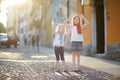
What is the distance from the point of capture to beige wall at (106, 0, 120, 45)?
1876cm

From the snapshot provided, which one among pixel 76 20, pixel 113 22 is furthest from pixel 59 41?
pixel 113 22

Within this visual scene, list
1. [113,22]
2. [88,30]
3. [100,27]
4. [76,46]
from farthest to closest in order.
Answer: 1. [88,30]
2. [100,27]
3. [113,22]
4. [76,46]

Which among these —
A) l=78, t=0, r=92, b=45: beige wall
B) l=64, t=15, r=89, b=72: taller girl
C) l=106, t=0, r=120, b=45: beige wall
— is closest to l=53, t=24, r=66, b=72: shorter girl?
l=64, t=15, r=89, b=72: taller girl

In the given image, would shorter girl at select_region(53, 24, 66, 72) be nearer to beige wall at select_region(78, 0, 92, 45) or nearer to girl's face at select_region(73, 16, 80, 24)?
girl's face at select_region(73, 16, 80, 24)

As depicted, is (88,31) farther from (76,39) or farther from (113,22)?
(76,39)

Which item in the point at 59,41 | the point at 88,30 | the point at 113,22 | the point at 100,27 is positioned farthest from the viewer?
the point at 88,30

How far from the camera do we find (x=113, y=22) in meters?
19.2

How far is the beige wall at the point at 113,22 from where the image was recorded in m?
18.8

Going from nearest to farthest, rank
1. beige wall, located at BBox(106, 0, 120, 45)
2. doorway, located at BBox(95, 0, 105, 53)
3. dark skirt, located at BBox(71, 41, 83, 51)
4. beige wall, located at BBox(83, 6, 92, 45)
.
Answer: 1. dark skirt, located at BBox(71, 41, 83, 51)
2. beige wall, located at BBox(106, 0, 120, 45)
3. doorway, located at BBox(95, 0, 105, 53)
4. beige wall, located at BBox(83, 6, 92, 45)

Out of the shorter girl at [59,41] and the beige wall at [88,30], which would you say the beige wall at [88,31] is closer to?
the beige wall at [88,30]

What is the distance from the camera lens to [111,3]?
1953 centimetres

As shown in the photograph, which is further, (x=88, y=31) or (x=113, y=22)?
(x=88, y=31)

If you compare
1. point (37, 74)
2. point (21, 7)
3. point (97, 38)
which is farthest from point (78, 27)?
point (21, 7)

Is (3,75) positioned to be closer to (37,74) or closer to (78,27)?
(37,74)
